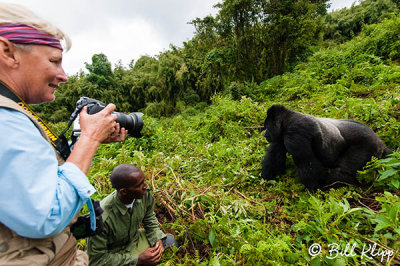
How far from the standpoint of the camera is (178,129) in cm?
597

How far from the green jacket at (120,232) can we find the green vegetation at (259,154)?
Result: 236mm

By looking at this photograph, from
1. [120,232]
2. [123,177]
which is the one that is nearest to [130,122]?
[123,177]

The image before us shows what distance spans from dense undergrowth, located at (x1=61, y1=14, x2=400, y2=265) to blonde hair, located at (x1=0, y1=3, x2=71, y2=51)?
5.22 ft

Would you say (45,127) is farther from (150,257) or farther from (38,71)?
(150,257)

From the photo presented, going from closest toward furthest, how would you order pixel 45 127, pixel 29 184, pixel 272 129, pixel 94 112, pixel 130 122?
1. pixel 29 184
2. pixel 45 127
3. pixel 94 112
4. pixel 130 122
5. pixel 272 129

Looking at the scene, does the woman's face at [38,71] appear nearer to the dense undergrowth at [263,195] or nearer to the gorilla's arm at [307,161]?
the dense undergrowth at [263,195]

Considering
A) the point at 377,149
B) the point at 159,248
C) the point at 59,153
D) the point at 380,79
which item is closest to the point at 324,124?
the point at 377,149

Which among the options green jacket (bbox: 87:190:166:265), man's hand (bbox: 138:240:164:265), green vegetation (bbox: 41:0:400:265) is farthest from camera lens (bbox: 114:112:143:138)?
man's hand (bbox: 138:240:164:265)

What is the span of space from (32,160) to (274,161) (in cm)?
248

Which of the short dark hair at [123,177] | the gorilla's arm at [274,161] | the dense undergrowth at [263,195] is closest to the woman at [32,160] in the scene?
the short dark hair at [123,177]

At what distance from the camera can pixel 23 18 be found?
0.70 metres

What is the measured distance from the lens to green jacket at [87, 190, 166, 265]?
1.59m

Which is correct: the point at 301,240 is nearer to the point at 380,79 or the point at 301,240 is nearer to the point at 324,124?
the point at 324,124

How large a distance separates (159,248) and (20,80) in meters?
1.63
